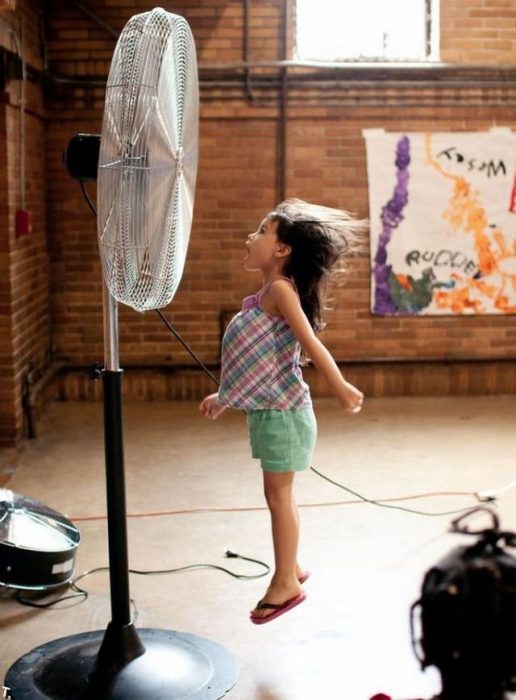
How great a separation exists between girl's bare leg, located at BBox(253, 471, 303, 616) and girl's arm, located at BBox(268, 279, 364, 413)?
1.16ft

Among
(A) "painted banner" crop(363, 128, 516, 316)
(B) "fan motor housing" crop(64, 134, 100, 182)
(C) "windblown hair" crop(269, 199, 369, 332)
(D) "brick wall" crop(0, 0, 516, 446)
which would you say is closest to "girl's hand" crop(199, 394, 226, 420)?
(C) "windblown hair" crop(269, 199, 369, 332)

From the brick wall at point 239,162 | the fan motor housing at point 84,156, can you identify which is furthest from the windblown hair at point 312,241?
the brick wall at point 239,162

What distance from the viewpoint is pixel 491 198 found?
736 cm

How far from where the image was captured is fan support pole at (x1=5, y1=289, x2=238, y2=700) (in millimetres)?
3074

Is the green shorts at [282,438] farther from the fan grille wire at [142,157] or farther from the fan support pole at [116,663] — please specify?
the fan grille wire at [142,157]

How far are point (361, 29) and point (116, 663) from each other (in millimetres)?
5193

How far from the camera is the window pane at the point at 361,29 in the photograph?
7.17 metres

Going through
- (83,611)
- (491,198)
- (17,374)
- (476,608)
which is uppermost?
(491,198)

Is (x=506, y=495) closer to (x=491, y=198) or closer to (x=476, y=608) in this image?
(x=491, y=198)

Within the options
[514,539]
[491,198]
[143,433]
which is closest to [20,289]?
[143,433]

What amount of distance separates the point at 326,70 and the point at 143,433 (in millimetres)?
2719

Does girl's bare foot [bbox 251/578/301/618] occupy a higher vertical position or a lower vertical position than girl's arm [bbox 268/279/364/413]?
lower

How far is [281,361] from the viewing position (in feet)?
11.4

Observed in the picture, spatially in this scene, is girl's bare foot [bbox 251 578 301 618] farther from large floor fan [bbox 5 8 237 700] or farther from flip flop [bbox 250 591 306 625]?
large floor fan [bbox 5 8 237 700]
